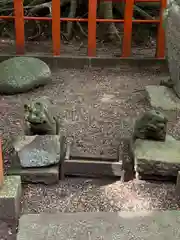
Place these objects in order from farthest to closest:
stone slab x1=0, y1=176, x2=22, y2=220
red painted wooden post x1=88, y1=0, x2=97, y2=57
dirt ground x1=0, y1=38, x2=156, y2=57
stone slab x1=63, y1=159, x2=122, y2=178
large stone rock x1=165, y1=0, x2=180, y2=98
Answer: dirt ground x1=0, y1=38, x2=156, y2=57
red painted wooden post x1=88, y1=0, x2=97, y2=57
large stone rock x1=165, y1=0, x2=180, y2=98
stone slab x1=63, y1=159, x2=122, y2=178
stone slab x1=0, y1=176, x2=22, y2=220

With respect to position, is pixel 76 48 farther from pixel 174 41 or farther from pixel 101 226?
pixel 101 226

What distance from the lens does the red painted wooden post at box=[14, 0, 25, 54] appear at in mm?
6181

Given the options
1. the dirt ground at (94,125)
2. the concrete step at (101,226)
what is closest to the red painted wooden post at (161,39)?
the dirt ground at (94,125)

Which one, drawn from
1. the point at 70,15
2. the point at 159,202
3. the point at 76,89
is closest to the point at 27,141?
the point at 159,202

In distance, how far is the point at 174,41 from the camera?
503cm

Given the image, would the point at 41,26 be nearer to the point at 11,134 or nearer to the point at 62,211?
the point at 11,134

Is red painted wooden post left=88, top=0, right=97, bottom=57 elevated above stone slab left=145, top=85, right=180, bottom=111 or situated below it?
above

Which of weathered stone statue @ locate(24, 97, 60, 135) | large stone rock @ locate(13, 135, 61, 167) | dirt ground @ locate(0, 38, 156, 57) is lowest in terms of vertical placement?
dirt ground @ locate(0, 38, 156, 57)

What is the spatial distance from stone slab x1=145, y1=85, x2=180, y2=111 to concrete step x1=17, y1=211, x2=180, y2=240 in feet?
6.77

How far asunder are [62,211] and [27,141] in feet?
2.23

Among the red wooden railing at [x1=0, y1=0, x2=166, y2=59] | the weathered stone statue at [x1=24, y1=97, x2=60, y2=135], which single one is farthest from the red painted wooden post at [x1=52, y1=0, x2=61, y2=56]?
the weathered stone statue at [x1=24, y1=97, x2=60, y2=135]

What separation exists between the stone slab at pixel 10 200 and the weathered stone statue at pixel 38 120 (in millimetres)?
586

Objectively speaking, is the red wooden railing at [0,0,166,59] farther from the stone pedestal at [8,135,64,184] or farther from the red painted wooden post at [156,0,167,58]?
the stone pedestal at [8,135,64,184]

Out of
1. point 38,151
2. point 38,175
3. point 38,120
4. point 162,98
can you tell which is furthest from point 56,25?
point 38,175
